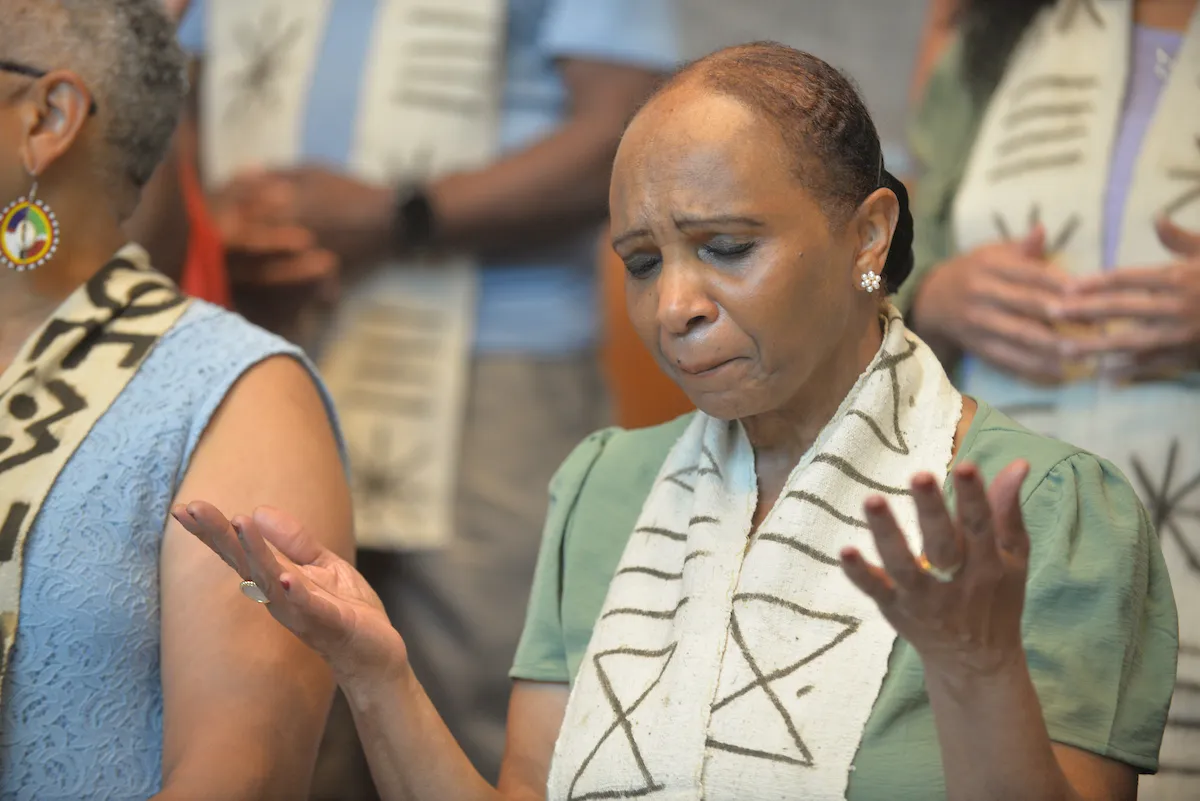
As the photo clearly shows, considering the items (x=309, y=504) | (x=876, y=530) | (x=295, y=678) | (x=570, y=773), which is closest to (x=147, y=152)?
(x=309, y=504)

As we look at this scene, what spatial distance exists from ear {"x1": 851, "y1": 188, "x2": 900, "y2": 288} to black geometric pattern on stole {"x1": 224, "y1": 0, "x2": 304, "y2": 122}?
4.66ft

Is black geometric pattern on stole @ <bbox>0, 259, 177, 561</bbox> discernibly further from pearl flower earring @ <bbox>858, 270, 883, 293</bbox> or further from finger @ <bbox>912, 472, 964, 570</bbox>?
finger @ <bbox>912, 472, 964, 570</bbox>

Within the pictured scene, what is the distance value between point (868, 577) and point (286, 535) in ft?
1.98

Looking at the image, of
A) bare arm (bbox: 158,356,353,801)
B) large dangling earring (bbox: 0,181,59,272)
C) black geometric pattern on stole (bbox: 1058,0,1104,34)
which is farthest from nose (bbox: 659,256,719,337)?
black geometric pattern on stole (bbox: 1058,0,1104,34)

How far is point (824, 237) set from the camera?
1466mm

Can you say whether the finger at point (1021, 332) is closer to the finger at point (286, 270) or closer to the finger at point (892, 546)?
the finger at point (892, 546)

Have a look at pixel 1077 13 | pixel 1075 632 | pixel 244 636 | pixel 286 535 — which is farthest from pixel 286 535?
pixel 1077 13

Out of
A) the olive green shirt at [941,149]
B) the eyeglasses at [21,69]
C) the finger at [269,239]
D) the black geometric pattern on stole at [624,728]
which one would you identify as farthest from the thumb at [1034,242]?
the eyeglasses at [21,69]

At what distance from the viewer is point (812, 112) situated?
1483 millimetres

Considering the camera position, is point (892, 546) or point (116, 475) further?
point (116, 475)

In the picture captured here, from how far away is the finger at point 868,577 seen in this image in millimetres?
1122

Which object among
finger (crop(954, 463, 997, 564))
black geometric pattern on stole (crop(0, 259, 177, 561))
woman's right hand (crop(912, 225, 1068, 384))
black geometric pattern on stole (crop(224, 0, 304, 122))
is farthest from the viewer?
black geometric pattern on stole (crop(224, 0, 304, 122))

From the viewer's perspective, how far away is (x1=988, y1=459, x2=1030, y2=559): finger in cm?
113

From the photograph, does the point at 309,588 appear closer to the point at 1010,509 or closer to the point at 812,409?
the point at 812,409
